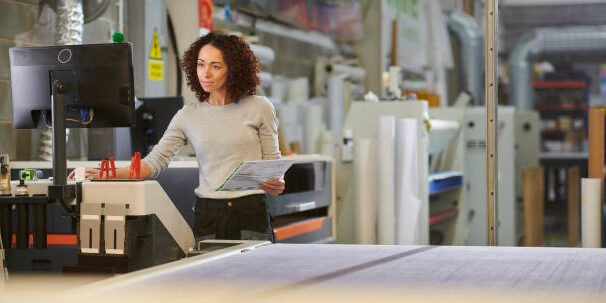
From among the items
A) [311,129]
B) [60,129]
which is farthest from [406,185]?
[60,129]

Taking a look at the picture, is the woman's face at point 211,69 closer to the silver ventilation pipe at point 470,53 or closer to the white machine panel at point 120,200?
the white machine panel at point 120,200

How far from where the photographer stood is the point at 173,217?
2.30 meters

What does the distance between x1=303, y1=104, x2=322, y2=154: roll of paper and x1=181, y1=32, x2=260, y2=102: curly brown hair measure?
2742 millimetres

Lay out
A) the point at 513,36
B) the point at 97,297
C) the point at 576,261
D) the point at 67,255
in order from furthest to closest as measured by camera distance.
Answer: the point at 513,36
the point at 67,255
the point at 576,261
the point at 97,297

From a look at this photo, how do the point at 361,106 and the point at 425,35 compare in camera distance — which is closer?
the point at 361,106

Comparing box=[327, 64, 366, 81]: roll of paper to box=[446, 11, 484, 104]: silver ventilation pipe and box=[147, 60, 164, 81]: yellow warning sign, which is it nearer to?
box=[147, 60, 164, 81]: yellow warning sign

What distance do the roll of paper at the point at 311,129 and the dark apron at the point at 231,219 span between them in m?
2.78

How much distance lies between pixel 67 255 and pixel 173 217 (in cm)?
64

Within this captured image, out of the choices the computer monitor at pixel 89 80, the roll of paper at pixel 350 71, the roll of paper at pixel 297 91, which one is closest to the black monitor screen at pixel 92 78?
the computer monitor at pixel 89 80

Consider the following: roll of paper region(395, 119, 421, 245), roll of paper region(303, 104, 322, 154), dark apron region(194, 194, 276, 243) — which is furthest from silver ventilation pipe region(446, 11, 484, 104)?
dark apron region(194, 194, 276, 243)

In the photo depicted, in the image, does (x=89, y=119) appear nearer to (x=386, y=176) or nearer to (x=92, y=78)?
(x=92, y=78)

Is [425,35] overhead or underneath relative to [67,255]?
overhead

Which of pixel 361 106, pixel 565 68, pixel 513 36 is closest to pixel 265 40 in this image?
pixel 361 106

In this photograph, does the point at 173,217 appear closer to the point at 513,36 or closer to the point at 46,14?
the point at 46,14
